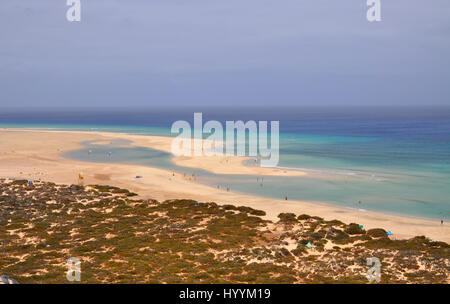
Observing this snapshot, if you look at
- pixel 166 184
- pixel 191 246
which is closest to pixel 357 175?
pixel 166 184

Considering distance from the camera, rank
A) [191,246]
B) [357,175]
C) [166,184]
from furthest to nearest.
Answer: [357,175]
[166,184]
[191,246]

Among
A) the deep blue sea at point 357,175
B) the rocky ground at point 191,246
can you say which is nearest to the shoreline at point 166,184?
the deep blue sea at point 357,175

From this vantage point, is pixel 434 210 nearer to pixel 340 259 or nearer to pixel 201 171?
pixel 340 259

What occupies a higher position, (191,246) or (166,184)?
(166,184)

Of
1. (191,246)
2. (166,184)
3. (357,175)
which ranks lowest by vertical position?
(191,246)

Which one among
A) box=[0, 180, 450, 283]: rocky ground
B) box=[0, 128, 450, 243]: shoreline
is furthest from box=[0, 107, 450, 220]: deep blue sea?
box=[0, 180, 450, 283]: rocky ground

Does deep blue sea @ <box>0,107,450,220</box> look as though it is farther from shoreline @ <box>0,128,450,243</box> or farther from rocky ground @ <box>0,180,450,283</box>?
rocky ground @ <box>0,180,450,283</box>

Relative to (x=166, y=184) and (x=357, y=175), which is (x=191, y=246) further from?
(x=357, y=175)

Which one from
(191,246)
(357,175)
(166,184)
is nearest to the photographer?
(191,246)
